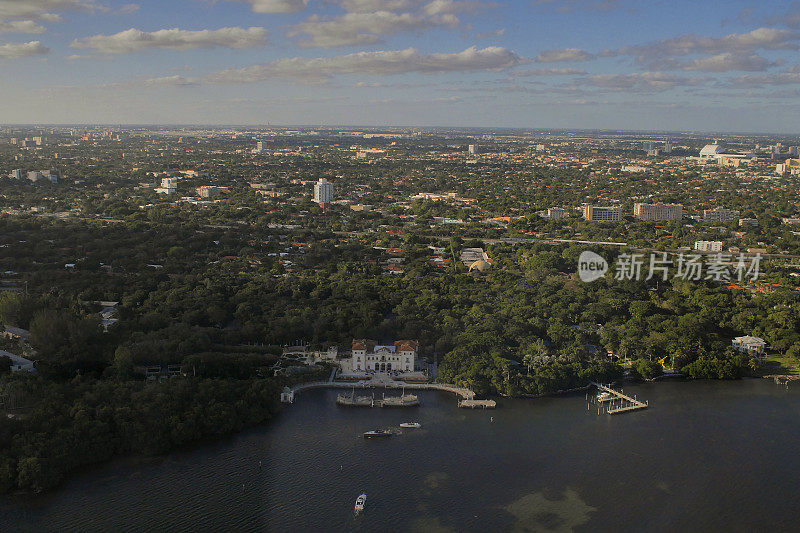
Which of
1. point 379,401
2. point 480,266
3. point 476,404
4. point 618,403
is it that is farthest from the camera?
point 480,266

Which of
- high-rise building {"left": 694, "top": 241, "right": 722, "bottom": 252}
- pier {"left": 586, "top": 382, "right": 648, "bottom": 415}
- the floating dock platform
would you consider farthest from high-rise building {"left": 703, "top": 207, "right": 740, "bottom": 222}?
the floating dock platform

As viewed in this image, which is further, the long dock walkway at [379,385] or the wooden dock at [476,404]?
the long dock walkway at [379,385]

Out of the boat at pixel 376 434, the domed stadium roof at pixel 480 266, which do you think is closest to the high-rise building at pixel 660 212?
the domed stadium roof at pixel 480 266

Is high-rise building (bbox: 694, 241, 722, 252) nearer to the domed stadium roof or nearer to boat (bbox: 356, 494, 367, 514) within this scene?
the domed stadium roof

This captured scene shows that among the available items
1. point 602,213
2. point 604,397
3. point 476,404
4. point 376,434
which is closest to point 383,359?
point 476,404

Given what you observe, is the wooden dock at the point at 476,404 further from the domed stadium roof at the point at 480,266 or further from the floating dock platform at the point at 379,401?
the domed stadium roof at the point at 480,266

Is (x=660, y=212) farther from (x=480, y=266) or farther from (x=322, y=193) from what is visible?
(x=322, y=193)

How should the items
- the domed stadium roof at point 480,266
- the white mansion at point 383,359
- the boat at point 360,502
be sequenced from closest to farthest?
the boat at point 360,502 < the white mansion at point 383,359 < the domed stadium roof at point 480,266
